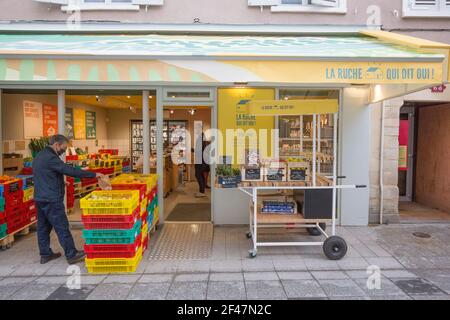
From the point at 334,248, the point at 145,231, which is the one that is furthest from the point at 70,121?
the point at 334,248

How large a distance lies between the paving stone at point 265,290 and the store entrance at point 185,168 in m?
3.16

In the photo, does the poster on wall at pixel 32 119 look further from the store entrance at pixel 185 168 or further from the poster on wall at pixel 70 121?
the store entrance at pixel 185 168

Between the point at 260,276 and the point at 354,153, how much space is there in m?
3.88

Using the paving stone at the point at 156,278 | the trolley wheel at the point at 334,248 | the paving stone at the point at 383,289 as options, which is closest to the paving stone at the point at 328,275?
the paving stone at the point at 383,289

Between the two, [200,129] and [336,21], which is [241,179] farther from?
[200,129]

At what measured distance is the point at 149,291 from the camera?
4355 mm

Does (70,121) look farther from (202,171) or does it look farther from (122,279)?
(122,279)

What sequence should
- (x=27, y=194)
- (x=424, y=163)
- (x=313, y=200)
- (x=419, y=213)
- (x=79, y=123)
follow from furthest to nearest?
(x=79, y=123) → (x=424, y=163) → (x=419, y=213) → (x=27, y=194) → (x=313, y=200)

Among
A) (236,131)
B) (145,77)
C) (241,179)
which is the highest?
(145,77)

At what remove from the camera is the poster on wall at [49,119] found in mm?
8508

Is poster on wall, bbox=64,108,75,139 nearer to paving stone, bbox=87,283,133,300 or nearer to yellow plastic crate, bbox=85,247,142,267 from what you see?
yellow plastic crate, bbox=85,247,142,267

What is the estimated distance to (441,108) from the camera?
8.69 metres

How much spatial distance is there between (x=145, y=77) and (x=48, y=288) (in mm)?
3023
